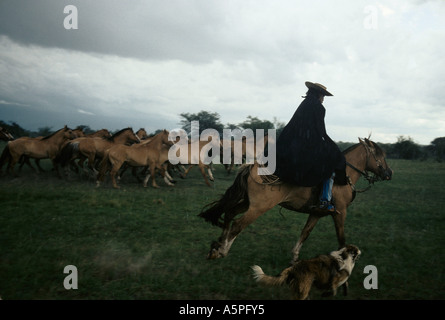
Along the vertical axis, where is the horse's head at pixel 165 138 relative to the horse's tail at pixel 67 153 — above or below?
above

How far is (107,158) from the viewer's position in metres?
11.0

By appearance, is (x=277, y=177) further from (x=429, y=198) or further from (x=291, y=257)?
(x=429, y=198)

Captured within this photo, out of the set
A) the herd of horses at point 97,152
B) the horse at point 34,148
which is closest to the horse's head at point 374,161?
the herd of horses at point 97,152

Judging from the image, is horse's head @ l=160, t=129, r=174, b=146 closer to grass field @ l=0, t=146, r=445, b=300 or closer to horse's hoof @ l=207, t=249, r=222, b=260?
grass field @ l=0, t=146, r=445, b=300

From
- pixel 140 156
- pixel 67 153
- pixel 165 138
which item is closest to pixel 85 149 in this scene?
pixel 67 153

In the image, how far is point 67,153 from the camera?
38.7 ft

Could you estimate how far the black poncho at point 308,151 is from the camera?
415 centimetres

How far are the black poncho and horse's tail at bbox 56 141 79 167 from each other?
10564 mm

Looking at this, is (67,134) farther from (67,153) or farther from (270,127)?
(270,127)

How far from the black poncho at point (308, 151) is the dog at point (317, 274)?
1.14m

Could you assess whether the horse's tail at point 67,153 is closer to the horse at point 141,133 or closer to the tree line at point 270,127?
the horse at point 141,133

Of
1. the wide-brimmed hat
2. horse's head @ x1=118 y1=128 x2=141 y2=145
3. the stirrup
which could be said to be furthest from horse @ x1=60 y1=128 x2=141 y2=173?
the stirrup

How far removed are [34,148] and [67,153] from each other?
1.69 metres
